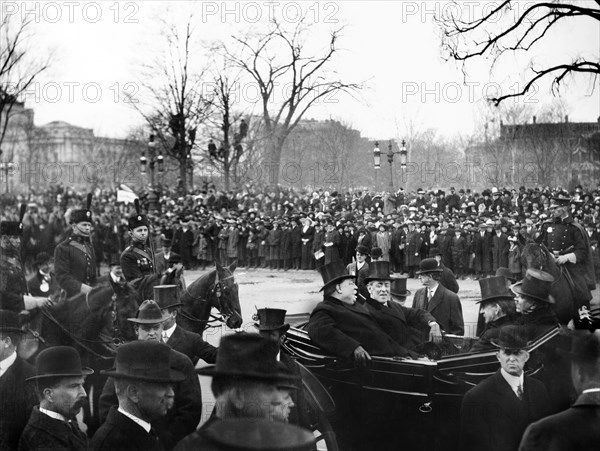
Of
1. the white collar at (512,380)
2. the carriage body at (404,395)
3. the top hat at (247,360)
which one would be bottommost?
the carriage body at (404,395)

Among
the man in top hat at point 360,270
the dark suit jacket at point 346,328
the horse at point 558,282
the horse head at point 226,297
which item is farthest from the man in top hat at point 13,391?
the horse at point 558,282

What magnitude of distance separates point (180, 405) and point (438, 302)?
363 cm

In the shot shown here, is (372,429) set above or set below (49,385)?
below

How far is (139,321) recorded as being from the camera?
513 cm

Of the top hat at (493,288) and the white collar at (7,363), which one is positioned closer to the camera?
the white collar at (7,363)

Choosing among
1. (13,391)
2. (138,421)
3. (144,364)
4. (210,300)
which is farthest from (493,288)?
(13,391)

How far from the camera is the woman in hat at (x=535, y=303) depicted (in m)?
5.91

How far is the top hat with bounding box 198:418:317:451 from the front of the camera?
2.66 m

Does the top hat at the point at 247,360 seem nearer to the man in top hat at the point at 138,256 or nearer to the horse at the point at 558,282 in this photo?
the horse at the point at 558,282

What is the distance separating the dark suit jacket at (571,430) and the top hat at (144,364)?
5.82 ft

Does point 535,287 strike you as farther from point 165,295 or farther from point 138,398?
point 138,398

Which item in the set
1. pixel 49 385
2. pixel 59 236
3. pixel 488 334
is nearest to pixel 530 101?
pixel 488 334

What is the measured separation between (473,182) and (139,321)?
848cm

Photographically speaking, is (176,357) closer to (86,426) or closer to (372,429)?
(372,429)
